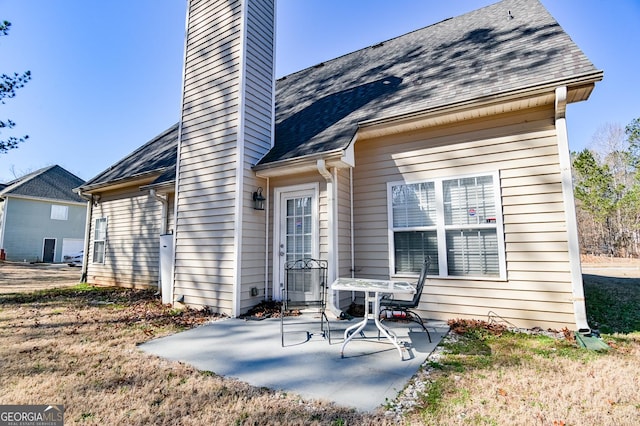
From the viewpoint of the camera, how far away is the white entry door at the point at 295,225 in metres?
5.30

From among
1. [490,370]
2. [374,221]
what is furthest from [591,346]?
[374,221]

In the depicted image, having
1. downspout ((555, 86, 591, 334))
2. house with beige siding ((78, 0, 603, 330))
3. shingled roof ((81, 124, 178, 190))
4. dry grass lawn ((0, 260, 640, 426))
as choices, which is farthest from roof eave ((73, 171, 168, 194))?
downspout ((555, 86, 591, 334))

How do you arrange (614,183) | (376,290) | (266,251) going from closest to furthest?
(376,290)
(266,251)
(614,183)

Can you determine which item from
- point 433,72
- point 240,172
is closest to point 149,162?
point 240,172

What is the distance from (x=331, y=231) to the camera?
489cm

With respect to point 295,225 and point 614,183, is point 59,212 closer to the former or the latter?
point 295,225

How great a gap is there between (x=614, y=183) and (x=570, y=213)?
75.4 ft

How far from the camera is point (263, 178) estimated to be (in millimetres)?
5699

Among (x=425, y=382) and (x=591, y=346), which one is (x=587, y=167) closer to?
(x=591, y=346)

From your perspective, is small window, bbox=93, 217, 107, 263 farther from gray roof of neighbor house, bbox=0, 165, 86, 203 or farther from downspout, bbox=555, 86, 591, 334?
gray roof of neighbor house, bbox=0, 165, 86, 203

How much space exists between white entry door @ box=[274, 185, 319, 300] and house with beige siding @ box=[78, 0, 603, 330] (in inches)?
1.0

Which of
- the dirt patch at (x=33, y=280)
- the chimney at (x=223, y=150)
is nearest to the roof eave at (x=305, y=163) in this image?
the chimney at (x=223, y=150)

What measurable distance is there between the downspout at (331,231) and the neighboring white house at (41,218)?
79.3ft

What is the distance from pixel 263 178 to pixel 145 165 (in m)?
5.06
